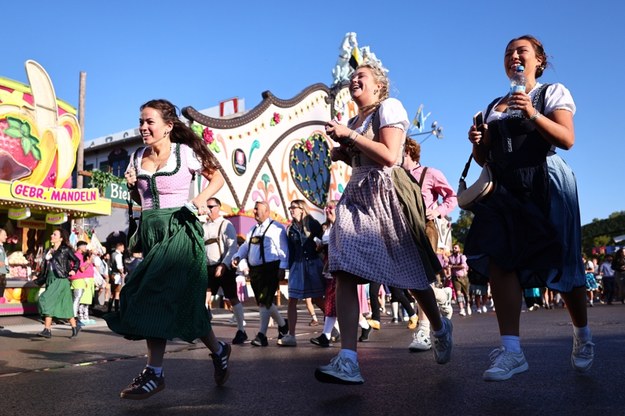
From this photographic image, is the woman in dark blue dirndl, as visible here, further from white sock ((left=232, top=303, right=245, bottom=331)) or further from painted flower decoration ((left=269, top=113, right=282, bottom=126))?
painted flower decoration ((left=269, top=113, right=282, bottom=126))

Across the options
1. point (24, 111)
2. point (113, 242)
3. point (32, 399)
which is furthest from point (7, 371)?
point (113, 242)

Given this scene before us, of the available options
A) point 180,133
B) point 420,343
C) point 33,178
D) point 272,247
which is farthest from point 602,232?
point 180,133

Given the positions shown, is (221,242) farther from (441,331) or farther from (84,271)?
(84,271)

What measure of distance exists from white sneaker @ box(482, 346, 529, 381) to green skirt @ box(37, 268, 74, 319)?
7595mm

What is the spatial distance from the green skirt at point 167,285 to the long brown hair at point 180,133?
48cm

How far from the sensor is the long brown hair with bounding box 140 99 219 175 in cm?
401

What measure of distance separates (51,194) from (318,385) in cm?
1427

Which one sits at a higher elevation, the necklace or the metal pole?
the metal pole

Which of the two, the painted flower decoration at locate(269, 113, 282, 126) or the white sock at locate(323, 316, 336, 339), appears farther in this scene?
the painted flower decoration at locate(269, 113, 282, 126)

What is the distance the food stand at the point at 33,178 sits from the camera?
1562 centimetres

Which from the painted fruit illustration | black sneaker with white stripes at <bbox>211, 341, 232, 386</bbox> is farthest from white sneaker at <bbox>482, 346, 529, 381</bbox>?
the painted fruit illustration

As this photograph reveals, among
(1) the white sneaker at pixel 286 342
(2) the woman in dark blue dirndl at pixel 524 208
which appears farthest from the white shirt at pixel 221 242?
(2) the woman in dark blue dirndl at pixel 524 208

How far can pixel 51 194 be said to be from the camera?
1609cm

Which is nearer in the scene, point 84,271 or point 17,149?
point 84,271
